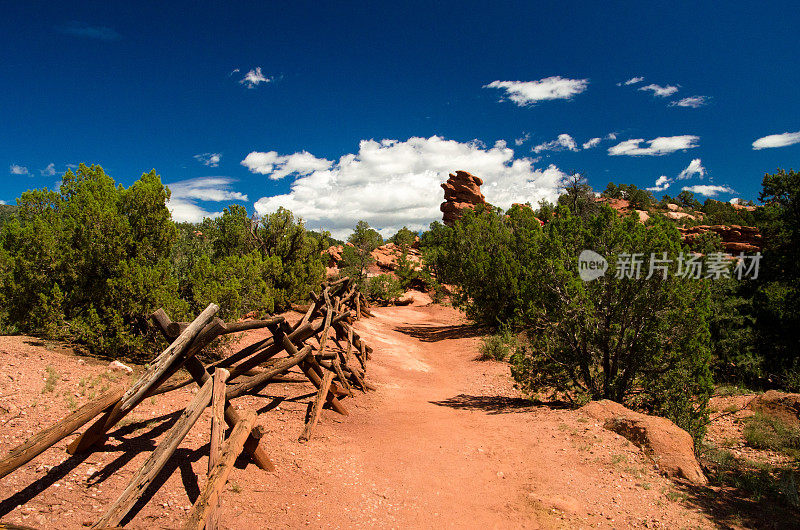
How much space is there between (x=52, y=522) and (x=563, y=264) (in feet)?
27.5

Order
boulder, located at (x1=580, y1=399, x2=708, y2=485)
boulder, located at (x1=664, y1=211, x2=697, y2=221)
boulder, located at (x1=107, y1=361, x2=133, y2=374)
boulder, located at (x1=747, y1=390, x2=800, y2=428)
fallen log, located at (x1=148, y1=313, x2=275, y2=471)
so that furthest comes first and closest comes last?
1. boulder, located at (x1=664, y1=211, x2=697, y2=221)
2. boulder, located at (x1=747, y1=390, x2=800, y2=428)
3. boulder, located at (x1=107, y1=361, x2=133, y2=374)
4. boulder, located at (x1=580, y1=399, x2=708, y2=485)
5. fallen log, located at (x1=148, y1=313, x2=275, y2=471)

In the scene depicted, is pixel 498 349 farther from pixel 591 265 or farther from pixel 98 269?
pixel 98 269

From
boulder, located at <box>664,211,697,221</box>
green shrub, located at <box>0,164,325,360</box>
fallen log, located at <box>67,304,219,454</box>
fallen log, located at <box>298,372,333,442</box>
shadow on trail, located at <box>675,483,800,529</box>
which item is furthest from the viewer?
boulder, located at <box>664,211,697,221</box>

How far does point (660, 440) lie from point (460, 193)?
67.3 metres

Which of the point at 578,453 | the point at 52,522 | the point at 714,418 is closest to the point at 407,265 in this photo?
the point at 714,418

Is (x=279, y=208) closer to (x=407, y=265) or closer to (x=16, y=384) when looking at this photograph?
(x=16, y=384)

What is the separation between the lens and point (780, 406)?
903 cm

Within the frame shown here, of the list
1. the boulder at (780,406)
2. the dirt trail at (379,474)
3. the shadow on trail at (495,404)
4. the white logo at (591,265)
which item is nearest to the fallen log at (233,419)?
the dirt trail at (379,474)

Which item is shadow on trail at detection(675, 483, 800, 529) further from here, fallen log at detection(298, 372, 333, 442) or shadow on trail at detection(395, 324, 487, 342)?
shadow on trail at detection(395, 324, 487, 342)

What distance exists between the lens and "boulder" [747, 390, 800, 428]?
861 centimetres

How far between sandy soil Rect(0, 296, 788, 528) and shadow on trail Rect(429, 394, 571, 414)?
0.33 m

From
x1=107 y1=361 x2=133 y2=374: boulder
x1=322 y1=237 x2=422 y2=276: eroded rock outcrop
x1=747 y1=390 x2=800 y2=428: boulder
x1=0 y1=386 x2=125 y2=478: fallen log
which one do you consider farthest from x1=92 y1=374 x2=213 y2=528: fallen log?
x1=322 y1=237 x2=422 y2=276: eroded rock outcrop

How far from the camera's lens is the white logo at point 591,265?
7.67 m

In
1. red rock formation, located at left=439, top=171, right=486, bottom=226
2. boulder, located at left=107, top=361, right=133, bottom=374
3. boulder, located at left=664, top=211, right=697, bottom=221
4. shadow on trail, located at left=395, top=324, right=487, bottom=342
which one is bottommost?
shadow on trail, located at left=395, top=324, right=487, bottom=342
